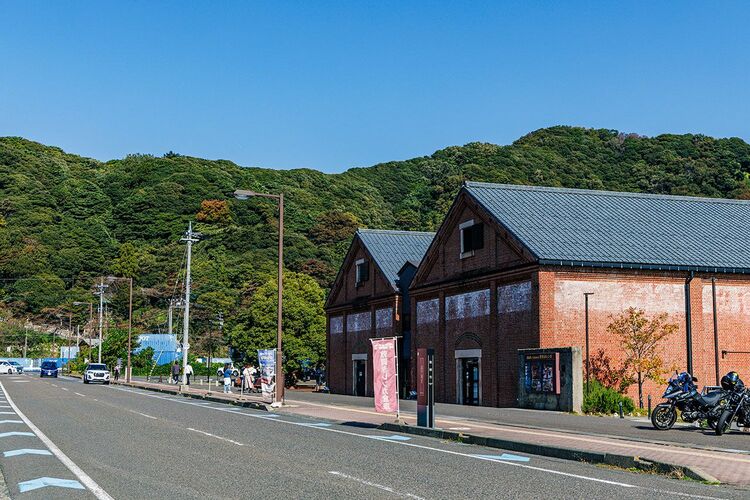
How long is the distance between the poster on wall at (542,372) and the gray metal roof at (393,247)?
16.3 meters

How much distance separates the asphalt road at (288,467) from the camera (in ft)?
35.9

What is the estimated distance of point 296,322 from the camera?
199 feet

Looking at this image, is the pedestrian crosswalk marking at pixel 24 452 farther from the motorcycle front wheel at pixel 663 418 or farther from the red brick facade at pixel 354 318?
the red brick facade at pixel 354 318

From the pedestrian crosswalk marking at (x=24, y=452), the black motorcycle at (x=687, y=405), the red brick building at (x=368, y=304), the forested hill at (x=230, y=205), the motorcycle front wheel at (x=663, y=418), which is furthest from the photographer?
the forested hill at (x=230, y=205)

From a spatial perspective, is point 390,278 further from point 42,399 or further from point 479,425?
point 479,425

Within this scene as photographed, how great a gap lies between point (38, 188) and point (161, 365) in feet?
166

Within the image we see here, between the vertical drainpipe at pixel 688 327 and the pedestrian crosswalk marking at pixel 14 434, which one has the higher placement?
the vertical drainpipe at pixel 688 327

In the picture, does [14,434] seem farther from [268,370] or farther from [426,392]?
[268,370]

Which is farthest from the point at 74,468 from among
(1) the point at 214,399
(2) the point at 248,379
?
(2) the point at 248,379

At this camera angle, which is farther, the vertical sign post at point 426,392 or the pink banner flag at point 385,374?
the pink banner flag at point 385,374

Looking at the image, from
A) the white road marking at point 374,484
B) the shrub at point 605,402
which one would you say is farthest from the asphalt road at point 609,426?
the white road marking at point 374,484

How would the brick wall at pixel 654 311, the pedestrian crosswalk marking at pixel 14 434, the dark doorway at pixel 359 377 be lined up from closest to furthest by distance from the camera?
1. the pedestrian crosswalk marking at pixel 14 434
2. the brick wall at pixel 654 311
3. the dark doorway at pixel 359 377

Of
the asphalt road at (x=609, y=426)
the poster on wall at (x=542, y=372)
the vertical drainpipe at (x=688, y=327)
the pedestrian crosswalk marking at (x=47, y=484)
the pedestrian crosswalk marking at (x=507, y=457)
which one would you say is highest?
the vertical drainpipe at (x=688, y=327)

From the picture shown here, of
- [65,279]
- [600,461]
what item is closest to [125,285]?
[65,279]
